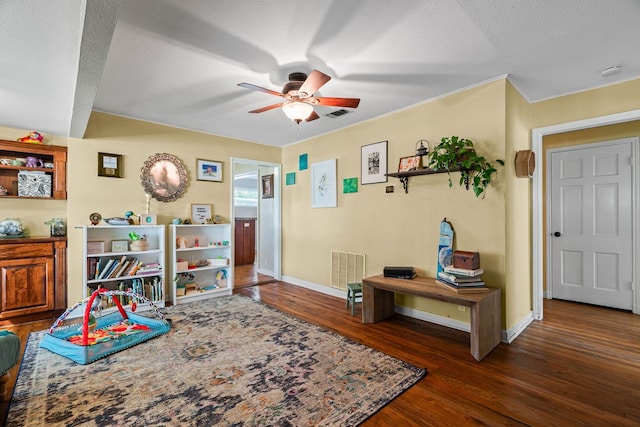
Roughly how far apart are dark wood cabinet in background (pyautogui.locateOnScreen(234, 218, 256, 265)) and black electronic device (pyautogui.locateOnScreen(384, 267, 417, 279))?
4.71 m

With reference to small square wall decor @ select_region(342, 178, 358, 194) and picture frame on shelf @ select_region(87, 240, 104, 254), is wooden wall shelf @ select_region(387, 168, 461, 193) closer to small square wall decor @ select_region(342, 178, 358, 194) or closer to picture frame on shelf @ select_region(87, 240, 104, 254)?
small square wall decor @ select_region(342, 178, 358, 194)

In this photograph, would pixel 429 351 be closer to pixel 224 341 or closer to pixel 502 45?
pixel 224 341

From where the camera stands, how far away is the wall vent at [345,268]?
4.18 metres

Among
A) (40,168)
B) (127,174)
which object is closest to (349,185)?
(127,174)

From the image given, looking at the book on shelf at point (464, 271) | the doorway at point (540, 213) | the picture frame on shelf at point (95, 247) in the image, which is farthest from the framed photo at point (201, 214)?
the doorway at point (540, 213)

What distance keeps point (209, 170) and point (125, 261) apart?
172cm

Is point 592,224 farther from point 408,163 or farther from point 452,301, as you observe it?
point 452,301

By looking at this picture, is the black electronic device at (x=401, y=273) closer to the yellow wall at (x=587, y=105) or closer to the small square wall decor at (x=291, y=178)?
the yellow wall at (x=587, y=105)

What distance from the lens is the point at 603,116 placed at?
289 centimetres

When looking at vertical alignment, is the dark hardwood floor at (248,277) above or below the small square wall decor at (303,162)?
below

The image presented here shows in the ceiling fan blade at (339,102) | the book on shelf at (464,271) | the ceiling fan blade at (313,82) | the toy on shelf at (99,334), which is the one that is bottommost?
the toy on shelf at (99,334)

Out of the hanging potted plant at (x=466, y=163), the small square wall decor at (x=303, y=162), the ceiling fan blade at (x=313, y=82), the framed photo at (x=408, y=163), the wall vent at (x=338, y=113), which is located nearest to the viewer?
the ceiling fan blade at (x=313, y=82)

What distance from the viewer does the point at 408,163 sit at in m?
3.50

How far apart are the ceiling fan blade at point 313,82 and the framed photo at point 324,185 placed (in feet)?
6.87
